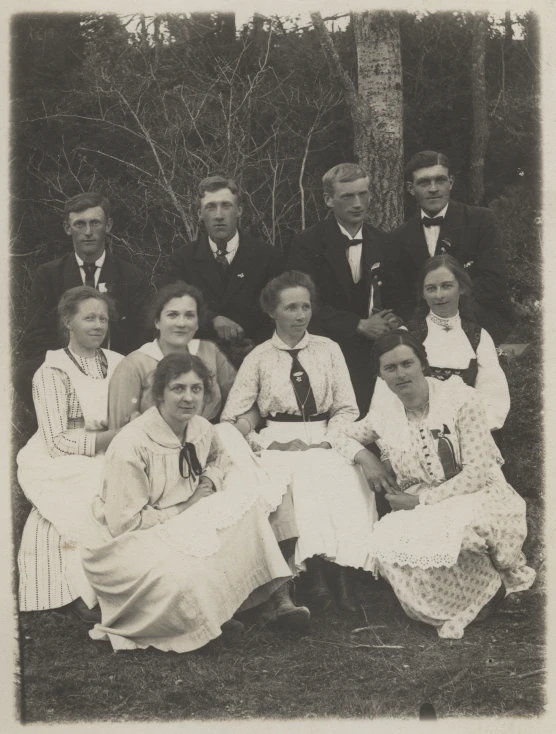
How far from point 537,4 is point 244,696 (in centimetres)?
342

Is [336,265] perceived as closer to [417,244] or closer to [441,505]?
[417,244]

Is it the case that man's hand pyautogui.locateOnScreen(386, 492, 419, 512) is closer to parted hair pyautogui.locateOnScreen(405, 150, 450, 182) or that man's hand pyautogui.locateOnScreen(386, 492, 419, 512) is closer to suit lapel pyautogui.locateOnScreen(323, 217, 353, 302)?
suit lapel pyautogui.locateOnScreen(323, 217, 353, 302)

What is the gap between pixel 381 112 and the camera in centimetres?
682

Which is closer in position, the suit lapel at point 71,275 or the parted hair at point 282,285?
the parted hair at point 282,285

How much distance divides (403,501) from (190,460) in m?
1.07

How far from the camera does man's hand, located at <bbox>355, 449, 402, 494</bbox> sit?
15.8 feet

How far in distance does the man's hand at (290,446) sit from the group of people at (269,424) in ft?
0.06

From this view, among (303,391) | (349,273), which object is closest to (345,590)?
(303,391)

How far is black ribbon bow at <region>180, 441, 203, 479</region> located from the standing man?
4.36 feet

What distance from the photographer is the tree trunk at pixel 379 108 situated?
671cm

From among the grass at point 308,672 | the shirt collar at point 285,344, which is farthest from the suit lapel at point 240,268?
the grass at point 308,672

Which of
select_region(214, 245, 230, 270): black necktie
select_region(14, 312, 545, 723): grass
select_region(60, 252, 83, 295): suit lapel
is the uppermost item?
select_region(214, 245, 230, 270): black necktie

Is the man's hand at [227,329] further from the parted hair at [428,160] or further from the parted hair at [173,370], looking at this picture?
the parted hair at [428,160]

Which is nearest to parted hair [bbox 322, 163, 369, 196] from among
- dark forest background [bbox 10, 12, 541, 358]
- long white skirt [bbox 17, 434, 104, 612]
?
long white skirt [bbox 17, 434, 104, 612]
